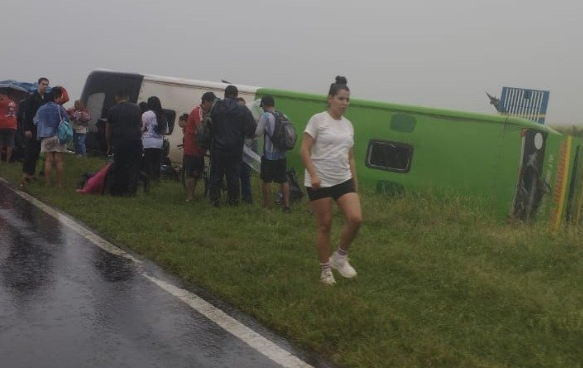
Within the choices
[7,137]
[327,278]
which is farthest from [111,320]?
[7,137]

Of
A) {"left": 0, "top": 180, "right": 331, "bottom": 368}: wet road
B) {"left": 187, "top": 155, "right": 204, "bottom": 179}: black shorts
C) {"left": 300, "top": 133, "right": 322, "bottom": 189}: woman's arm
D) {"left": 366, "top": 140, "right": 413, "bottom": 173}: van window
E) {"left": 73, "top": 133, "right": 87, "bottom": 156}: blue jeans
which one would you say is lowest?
{"left": 73, "top": 133, "right": 87, "bottom": 156}: blue jeans

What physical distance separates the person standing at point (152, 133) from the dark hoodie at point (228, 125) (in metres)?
2.22

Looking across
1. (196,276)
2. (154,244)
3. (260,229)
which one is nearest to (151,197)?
(260,229)

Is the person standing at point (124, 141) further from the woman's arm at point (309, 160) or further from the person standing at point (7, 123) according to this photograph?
the woman's arm at point (309, 160)

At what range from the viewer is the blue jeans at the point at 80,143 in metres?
18.8

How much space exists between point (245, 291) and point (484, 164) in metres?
7.90

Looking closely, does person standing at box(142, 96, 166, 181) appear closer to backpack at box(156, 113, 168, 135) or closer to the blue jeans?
backpack at box(156, 113, 168, 135)

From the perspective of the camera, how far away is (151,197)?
38.3 feet

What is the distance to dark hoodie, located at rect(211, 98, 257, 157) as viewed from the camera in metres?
10.5

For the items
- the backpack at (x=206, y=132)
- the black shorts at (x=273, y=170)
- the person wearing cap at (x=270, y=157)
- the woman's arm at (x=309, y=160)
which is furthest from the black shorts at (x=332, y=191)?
the backpack at (x=206, y=132)

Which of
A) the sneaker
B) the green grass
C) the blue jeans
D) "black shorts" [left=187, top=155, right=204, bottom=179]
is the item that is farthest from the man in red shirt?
the blue jeans

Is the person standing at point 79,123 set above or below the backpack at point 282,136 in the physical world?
below

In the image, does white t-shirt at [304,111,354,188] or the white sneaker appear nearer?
white t-shirt at [304,111,354,188]

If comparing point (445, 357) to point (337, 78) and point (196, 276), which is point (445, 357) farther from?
point (337, 78)
